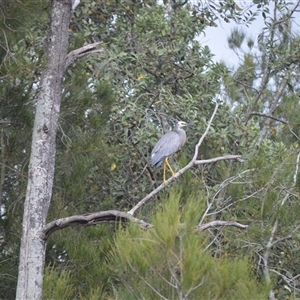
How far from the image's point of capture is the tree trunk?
4.24 metres

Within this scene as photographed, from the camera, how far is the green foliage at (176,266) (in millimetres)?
2838

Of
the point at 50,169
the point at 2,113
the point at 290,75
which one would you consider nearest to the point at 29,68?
the point at 50,169

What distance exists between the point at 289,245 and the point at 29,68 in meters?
1.65

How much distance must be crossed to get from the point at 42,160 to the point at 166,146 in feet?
4.52

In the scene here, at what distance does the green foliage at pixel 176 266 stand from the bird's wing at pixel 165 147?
2.53 meters

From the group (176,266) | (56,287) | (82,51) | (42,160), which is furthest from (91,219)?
(176,266)

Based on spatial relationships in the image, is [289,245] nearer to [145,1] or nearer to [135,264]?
[135,264]

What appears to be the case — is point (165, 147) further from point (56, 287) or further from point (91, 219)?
point (56, 287)

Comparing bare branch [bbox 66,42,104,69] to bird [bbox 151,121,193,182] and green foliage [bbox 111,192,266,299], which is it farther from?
green foliage [bbox 111,192,266,299]

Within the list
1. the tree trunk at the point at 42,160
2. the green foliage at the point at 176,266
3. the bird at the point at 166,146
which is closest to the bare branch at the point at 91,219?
the tree trunk at the point at 42,160

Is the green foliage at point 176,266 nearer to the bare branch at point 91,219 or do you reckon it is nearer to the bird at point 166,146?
the bare branch at point 91,219

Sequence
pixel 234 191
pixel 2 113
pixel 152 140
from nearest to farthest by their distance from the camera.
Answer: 1. pixel 234 191
2. pixel 2 113
3. pixel 152 140

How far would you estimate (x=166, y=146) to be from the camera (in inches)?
220

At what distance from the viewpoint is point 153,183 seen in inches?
227
